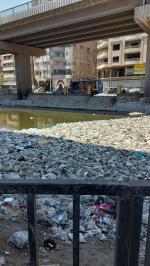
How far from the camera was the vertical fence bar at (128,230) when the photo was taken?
4.56 feet

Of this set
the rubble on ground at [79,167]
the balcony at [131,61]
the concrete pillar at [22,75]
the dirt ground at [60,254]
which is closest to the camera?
the dirt ground at [60,254]

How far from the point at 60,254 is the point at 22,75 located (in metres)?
31.7

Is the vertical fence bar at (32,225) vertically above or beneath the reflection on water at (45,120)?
above

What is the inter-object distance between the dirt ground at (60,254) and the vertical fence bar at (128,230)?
1.36 metres

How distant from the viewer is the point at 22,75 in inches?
1289

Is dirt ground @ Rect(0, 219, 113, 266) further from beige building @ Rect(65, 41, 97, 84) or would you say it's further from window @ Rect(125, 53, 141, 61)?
beige building @ Rect(65, 41, 97, 84)

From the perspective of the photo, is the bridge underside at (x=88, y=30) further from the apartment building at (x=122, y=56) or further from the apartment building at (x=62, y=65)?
the apartment building at (x=62, y=65)

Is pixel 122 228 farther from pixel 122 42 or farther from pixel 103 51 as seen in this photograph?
Answer: pixel 103 51

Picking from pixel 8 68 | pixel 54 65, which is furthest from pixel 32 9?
pixel 8 68

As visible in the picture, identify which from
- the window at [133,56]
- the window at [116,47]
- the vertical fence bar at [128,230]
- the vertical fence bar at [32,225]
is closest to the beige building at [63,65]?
the window at [116,47]

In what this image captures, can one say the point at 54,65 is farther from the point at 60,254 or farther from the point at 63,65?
the point at 60,254

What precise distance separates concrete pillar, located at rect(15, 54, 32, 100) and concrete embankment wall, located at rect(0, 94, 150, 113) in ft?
4.18

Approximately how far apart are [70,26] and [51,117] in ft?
29.1

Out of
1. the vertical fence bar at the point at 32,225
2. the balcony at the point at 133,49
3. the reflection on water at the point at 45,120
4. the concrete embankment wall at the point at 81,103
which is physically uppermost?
the balcony at the point at 133,49
